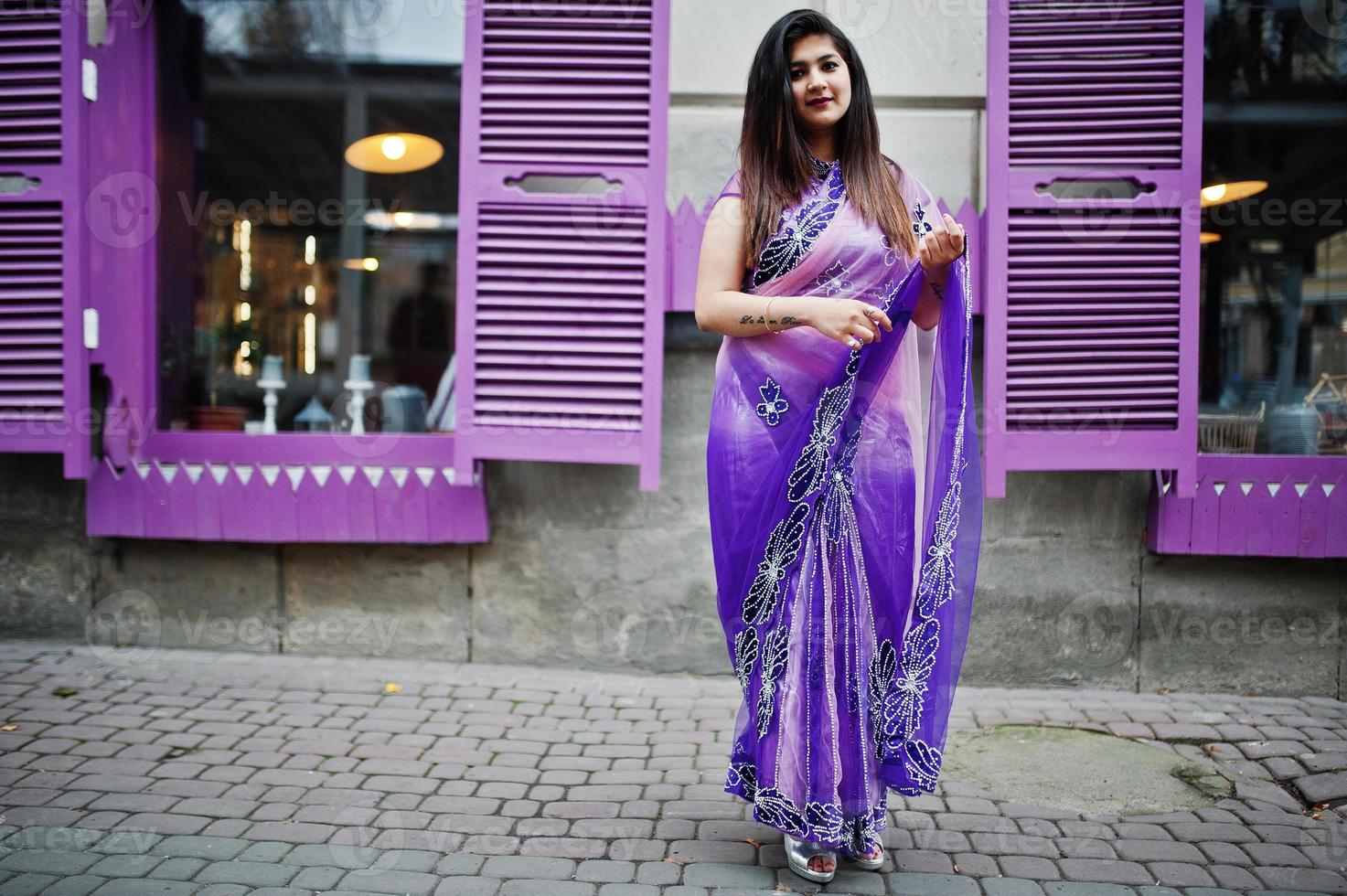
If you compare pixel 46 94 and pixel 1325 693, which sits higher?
pixel 46 94

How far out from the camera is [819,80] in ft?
7.47

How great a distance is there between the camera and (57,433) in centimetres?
388

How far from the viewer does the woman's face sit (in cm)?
229

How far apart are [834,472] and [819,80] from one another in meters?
0.95

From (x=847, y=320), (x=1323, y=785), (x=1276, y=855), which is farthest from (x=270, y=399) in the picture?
(x=1323, y=785)

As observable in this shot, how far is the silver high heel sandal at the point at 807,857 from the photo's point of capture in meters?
2.29

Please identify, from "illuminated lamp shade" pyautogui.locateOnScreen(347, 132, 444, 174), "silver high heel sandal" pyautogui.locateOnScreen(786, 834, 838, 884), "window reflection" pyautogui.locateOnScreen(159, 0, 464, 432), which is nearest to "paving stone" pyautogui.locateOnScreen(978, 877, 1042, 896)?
"silver high heel sandal" pyautogui.locateOnScreen(786, 834, 838, 884)

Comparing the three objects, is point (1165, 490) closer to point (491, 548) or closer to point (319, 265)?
point (491, 548)

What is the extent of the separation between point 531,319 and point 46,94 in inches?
89.0

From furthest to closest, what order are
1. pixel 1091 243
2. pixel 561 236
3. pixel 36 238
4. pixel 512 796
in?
1. pixel 36 238
2. pixel 561 236
3. pixel 1091 243
4. pixel 512 796

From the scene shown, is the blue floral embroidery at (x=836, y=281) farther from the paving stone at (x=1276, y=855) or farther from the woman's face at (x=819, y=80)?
the paving stone at (x=1276, y=855)

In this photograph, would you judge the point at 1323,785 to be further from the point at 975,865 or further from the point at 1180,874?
the point at 975,865

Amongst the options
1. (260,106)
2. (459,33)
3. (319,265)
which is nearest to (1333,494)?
(459,33)

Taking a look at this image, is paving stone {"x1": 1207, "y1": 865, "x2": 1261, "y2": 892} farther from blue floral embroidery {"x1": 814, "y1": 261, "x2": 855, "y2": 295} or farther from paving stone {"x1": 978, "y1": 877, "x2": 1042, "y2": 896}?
blue floral embroidery {"x1": 814, "y1": 261, "x2": 855, "y2": 295}
